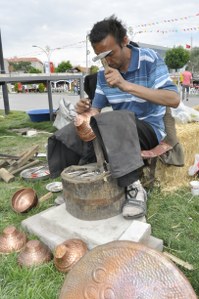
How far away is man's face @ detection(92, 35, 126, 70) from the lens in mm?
2234

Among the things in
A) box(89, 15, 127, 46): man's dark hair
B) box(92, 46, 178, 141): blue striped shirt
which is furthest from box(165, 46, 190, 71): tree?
box(89, 15, 127, 46): man's dark hair

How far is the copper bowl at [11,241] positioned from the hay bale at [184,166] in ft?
5.15

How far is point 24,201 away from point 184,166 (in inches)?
70.4

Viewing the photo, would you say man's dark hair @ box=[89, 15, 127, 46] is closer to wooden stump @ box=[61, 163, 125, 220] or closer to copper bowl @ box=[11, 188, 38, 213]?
wooden stump @ box=[61, 163, 125, 220]

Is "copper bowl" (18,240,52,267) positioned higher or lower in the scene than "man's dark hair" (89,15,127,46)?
lower

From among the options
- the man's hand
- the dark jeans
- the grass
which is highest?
the man's hand

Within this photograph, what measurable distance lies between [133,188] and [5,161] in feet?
7.75

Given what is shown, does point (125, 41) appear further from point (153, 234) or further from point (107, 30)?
point (153, 234)

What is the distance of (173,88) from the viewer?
230 cm

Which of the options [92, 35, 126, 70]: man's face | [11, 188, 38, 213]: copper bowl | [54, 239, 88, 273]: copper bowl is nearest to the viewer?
[54, 239, 88, 273]: copper bowl

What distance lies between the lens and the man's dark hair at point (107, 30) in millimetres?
2225

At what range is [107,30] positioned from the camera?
224 centimetres

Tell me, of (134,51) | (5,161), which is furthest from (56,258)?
(5,161)

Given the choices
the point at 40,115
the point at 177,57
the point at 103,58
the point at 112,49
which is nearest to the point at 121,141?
the point at 103,58
